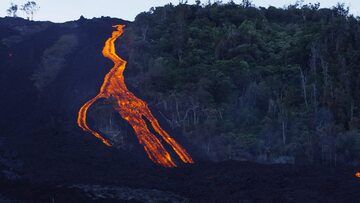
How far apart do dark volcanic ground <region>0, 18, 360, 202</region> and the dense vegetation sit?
290cm

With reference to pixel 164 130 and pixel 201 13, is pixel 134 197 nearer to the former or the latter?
pixel 164 130

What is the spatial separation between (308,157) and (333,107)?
7.36m

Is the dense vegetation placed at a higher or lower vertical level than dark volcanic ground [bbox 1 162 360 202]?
higher

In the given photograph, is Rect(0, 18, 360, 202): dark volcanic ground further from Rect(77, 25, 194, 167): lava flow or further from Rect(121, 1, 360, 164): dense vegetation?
Rect(121, 1, 360, 164): dense vegetation

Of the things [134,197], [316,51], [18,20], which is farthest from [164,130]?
[18,20]

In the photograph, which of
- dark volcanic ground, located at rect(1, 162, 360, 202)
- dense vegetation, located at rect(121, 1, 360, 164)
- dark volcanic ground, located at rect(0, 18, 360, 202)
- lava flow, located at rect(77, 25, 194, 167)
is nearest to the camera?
dark volcanic ground, located at rect(1, 162, 360, 202)

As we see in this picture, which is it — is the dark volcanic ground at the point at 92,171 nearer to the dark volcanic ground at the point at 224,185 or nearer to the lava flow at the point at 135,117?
the dark volcanic ground at the point at 224,185

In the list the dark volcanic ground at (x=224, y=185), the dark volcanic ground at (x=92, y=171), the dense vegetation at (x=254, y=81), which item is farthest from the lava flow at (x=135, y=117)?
the dark volcanic ground at (x=224, y=185)

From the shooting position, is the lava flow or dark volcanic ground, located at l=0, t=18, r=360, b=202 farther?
the lava flow

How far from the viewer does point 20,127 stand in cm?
3847

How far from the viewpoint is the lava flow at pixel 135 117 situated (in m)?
37.1

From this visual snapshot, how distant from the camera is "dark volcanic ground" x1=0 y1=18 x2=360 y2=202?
29.5 m

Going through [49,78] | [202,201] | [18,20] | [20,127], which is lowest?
[202,201]

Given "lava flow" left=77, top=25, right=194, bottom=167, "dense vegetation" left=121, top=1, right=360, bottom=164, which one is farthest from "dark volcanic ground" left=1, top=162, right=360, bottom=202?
"dense vegetation" left=121, top=1, right=360, bottom=164
